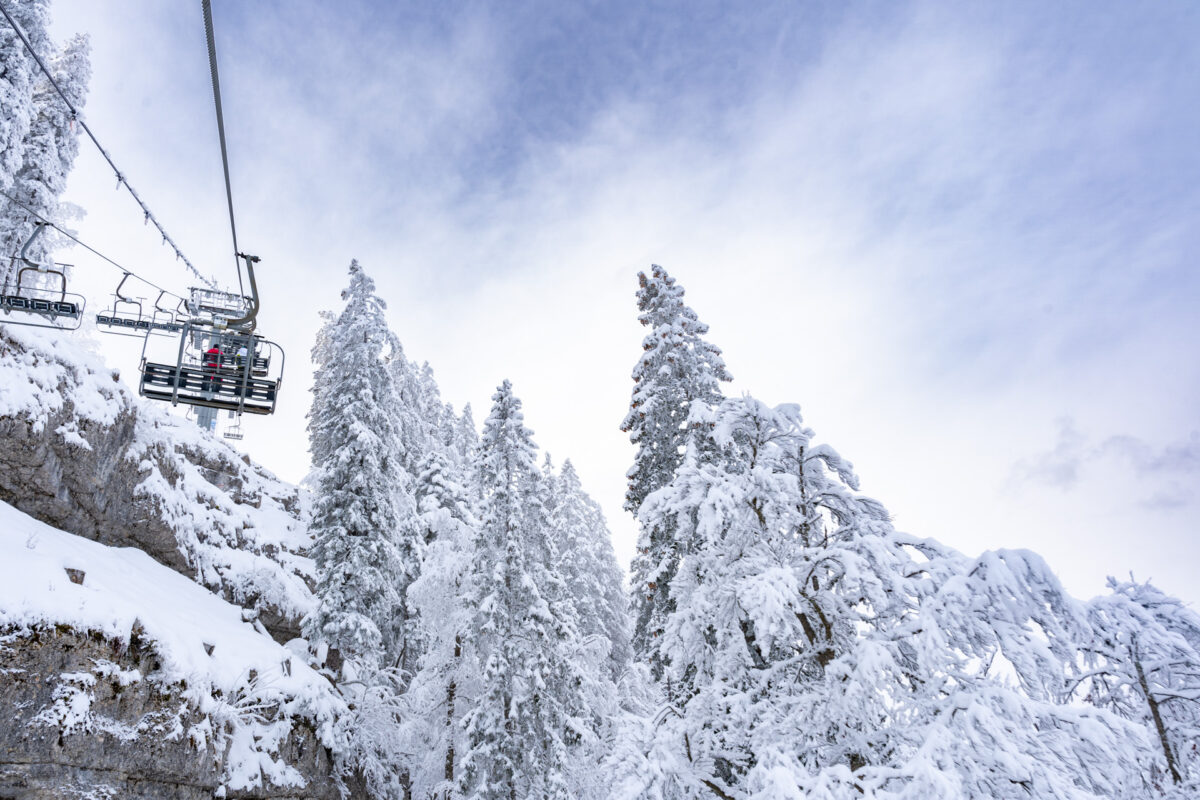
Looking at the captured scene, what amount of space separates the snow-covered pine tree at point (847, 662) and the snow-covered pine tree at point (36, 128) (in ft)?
89.0

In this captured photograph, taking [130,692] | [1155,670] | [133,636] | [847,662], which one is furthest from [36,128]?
[1155,670]

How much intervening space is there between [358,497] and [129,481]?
562 cm

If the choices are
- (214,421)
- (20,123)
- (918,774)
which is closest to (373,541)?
(918,774)

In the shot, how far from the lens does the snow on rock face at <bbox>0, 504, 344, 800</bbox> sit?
848cm

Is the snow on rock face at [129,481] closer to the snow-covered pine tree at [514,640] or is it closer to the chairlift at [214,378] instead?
the chairlift at [214,378]

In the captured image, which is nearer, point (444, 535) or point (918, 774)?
point (918, 774)

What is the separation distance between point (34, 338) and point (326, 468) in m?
7.70

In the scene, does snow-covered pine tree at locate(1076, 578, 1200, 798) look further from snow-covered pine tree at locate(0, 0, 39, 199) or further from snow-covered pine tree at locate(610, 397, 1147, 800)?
snow-covered pine tree at locate(0, 0, 39, 199)

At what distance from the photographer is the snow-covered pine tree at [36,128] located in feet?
71.2

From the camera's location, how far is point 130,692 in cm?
977

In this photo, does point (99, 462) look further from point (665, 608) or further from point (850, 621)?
point (850, 621)

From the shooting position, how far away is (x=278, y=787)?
12164mm

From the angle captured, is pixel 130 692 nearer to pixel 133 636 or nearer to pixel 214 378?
pixel 133 636

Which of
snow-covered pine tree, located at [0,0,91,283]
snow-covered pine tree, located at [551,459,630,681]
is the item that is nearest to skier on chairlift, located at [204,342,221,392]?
snow-covered pine tree, located at [0,0,91,283]
